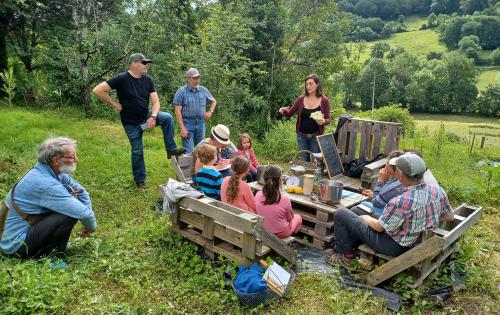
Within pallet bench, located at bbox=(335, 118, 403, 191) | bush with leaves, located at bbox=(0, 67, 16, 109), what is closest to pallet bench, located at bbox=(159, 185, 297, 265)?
pallet bench, located at bbox=(335, 118, 403, 191)

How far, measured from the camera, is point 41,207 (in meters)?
3.51

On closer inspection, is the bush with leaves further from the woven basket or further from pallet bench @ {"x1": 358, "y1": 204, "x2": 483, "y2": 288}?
pallet bench @ {"x1": 358, "y1": 204, "x2": 483, "y2": 288}

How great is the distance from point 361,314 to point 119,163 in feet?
17.9

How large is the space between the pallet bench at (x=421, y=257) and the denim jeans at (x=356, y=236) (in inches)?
3.8

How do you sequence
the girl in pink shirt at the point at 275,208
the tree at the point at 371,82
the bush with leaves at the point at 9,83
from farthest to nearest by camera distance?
the tree at the point at 371,82 < the bush with leaves at the point at 9,83 < the girl in pink shirt at the point at 275,208

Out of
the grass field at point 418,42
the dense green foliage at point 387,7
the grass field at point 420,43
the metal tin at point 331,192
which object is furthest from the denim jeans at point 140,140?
the dense green foliage at point 387,7

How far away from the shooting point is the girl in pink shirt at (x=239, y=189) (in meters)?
3.96

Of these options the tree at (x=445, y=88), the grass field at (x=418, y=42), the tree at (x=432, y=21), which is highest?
the tree at (x=432, y=21)

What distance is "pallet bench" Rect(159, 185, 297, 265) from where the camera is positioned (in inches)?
137

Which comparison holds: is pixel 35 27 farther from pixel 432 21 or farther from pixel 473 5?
pixel 473 5

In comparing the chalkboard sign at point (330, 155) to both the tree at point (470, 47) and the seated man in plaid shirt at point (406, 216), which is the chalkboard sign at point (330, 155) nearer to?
the seated man in plaid shirt at point (406, 216)

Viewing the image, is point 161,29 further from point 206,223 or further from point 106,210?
point 206,223

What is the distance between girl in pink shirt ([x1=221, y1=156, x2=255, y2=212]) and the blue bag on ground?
0.73m

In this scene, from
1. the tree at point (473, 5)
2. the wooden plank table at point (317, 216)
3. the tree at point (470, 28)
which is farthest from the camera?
the tree at point (473, 5)
